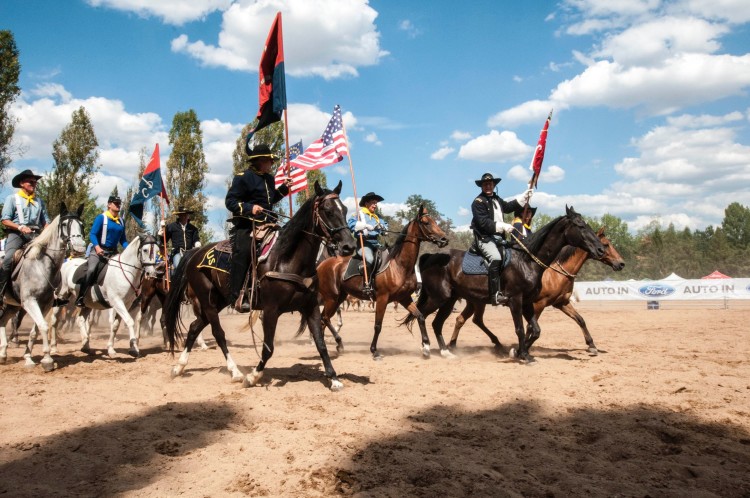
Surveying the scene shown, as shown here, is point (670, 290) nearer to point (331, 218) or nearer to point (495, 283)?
point (495, 283)

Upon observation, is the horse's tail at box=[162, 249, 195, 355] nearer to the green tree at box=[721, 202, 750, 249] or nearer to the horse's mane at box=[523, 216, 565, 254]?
the horse's mane at box=[523, 216, 565, 254]

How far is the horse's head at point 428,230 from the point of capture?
1049 cm

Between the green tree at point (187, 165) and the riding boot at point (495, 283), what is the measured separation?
28.8m

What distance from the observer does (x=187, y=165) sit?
3581 cm

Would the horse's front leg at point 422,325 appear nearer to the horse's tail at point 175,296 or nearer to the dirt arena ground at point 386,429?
the dirt arena ground at point 386,429

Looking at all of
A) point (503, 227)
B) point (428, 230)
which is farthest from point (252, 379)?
point (503, 227)

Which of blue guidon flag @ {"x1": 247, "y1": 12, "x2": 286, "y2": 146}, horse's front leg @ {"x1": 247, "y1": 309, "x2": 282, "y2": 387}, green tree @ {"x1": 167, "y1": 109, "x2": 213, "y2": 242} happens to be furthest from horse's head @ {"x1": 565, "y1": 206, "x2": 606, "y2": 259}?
green tree @ {"x1": 167, "y1": 109, "x2": 213, "y2": 242}

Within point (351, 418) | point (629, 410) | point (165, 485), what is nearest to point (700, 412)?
point (629, 410)

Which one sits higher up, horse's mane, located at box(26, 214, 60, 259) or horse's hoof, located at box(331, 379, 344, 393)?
horse's mane, located at box(26, 214, 60, 259)

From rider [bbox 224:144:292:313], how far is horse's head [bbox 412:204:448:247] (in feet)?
11.8

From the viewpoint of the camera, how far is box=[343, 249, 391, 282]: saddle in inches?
441

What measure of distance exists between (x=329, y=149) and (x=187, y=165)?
26.3 m

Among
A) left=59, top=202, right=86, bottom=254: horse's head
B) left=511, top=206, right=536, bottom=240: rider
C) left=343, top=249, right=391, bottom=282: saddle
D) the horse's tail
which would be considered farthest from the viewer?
left=511, top=206, right=536, bottom=240: rider

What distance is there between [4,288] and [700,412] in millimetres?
11297
